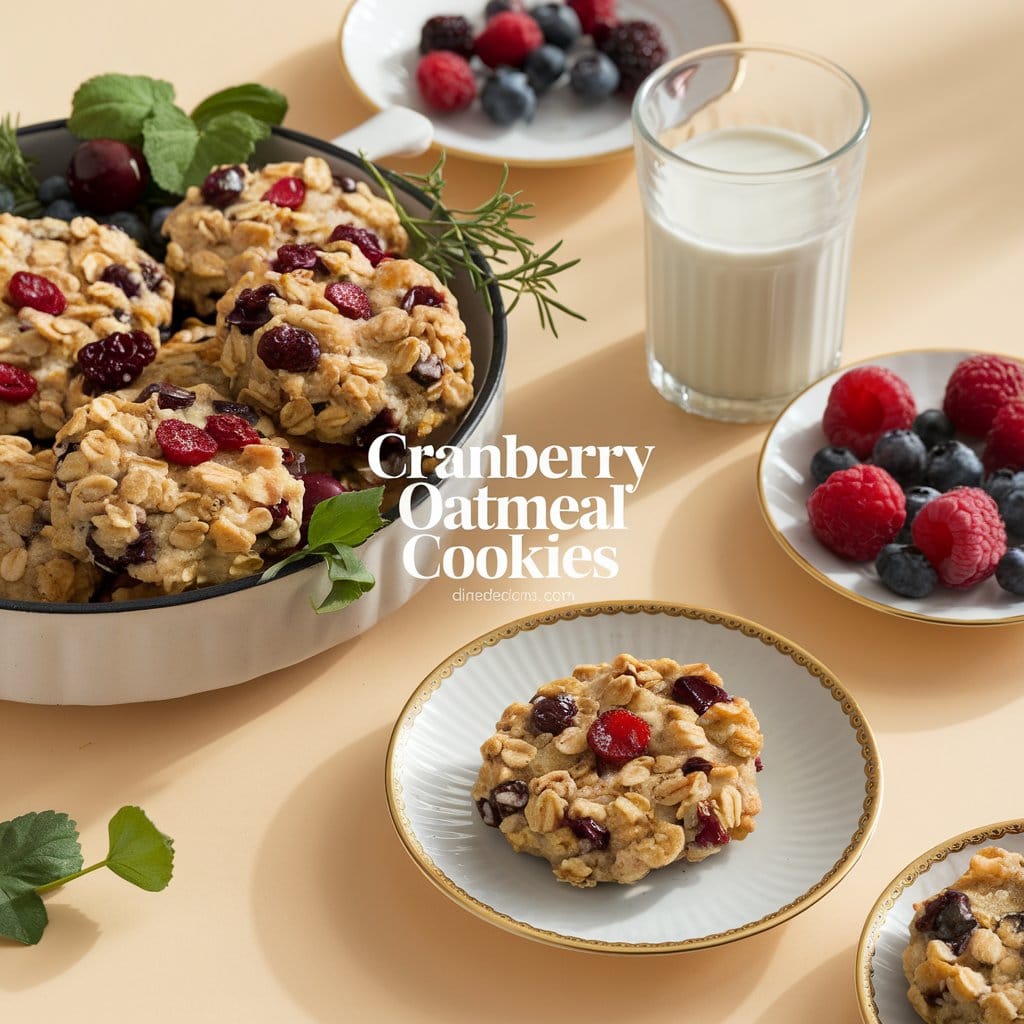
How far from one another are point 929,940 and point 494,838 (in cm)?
40

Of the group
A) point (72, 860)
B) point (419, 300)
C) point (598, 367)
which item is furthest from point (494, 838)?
point (598, 367)

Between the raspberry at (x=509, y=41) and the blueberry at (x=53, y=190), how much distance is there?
0.72 metres

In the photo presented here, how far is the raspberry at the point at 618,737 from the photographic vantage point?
135 cm

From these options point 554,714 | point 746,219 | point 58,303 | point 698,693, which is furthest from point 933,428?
point 58,303

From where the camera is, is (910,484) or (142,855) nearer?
(142,855)

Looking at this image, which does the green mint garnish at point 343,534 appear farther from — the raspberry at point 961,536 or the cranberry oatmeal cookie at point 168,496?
the raspberry at point 961,536

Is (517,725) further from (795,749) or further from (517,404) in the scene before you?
(517,404)

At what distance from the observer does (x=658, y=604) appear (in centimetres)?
156

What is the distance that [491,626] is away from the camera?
5.46 feet

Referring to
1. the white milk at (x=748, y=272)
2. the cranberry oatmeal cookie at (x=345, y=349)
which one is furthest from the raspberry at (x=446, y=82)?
the cranberry oatmeal cookie at (x=345, y=349)

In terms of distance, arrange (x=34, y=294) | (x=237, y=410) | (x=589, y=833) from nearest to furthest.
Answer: (x=589, y=833) < (x=237, y=410) < (x=34, y=294)

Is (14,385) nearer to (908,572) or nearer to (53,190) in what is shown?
(53,190)

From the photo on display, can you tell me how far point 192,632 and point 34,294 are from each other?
17.6 inches

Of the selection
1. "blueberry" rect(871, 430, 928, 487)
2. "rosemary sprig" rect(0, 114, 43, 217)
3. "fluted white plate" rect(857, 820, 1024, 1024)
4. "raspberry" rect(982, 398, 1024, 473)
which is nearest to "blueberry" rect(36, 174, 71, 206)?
"rosemary sprig" rect(0, 114, 43, 217)
